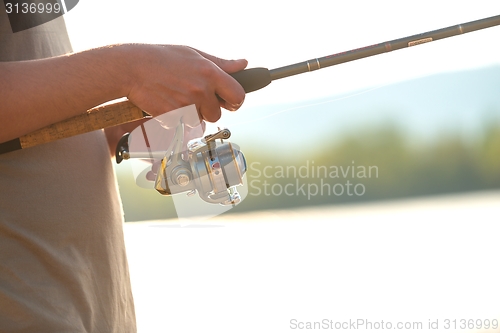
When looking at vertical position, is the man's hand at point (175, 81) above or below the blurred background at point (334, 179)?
above

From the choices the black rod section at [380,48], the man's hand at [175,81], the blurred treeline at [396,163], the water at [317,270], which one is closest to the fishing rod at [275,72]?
the black rod section at [380,48]

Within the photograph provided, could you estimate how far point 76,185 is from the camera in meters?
1.08

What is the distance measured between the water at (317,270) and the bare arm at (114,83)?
1503 millimetres

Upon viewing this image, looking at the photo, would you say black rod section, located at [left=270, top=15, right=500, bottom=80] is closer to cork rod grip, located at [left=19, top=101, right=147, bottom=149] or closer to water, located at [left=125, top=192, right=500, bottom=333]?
cork rod grip, located at [left=19, top=101, right=147, bottom=149]

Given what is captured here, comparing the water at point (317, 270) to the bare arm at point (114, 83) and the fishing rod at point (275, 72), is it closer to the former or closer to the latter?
the fishing rod at point (275, 72)

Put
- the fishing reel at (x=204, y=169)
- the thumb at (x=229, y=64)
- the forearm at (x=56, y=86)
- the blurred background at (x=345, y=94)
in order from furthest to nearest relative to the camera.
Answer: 1. the blurred background at (x=345, y=94)
2. the fishing reel at (x=204, y=169)
3. the thumb at (x=229, y=64)
4. the forearm at (x=56, y=86)

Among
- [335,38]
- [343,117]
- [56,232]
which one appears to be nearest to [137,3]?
[335,38]

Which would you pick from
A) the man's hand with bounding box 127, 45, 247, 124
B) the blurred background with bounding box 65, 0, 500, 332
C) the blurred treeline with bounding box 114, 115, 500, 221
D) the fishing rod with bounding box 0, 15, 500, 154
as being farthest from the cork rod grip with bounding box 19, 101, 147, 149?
the blurred treeline with bounding box 114, 115, 500, 221

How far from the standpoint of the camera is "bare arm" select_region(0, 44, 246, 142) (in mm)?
938

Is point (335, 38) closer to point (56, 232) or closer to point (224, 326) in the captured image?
point (56, 232)

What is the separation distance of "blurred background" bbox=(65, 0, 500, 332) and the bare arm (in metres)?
0.36

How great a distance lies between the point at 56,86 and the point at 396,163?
15.6ft

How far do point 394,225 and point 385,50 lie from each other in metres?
3.82

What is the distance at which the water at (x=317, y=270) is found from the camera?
3.08 metres
